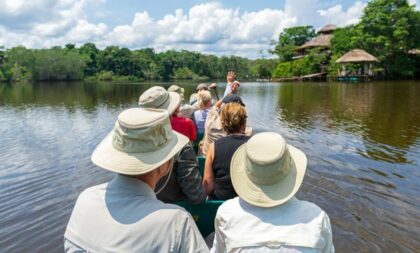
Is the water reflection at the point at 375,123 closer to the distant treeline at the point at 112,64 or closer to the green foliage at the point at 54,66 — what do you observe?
the distant treeline at the point at 112,64

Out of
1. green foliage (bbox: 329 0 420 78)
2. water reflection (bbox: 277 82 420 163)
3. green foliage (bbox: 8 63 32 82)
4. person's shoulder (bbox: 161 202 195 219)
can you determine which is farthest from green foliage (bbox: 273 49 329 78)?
Answer: person's shoulder (bbox: 161 202 195 219)

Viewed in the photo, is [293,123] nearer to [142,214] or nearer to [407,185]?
[407,185]

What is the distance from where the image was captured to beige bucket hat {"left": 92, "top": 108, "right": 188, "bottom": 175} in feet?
5.57

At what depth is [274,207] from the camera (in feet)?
6.22

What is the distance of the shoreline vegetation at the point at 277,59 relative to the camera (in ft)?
153

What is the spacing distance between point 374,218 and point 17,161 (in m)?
7.95

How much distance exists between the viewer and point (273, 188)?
1938mm

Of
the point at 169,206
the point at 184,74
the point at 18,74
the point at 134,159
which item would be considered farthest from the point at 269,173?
the point at 184,74

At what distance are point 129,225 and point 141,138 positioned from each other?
16.2 inches

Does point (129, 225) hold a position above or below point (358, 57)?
below

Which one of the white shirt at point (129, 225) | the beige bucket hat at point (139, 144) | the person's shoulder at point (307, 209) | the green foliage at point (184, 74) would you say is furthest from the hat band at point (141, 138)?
the green foliage at point (184, 74)

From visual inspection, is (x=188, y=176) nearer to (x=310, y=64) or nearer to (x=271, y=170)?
(x=271, y=170)

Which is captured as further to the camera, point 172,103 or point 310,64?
point 310,64

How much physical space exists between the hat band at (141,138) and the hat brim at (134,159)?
0.02 metres
